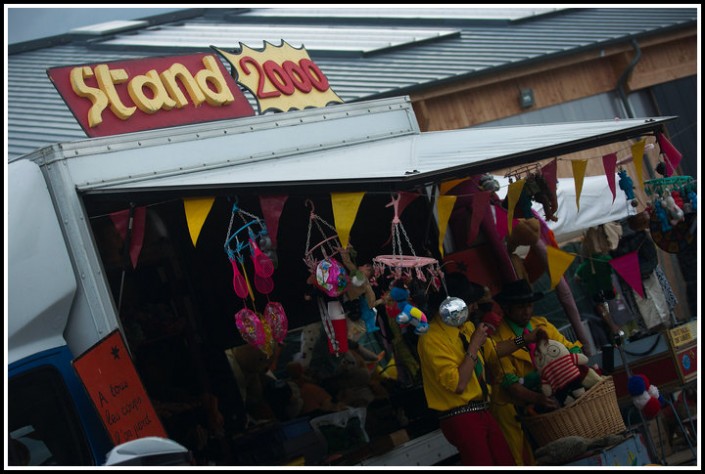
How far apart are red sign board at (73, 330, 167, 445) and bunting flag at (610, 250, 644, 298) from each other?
19.5 feet

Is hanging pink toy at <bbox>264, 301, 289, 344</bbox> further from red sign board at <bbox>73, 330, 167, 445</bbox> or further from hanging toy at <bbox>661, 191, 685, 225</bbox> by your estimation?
hanging toy at <bbox>661, 191, 685, 225</bbox>

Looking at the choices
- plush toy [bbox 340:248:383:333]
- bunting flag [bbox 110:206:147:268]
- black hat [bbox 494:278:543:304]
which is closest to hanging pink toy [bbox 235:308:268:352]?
plush toy [bbox 340:248:383:333]

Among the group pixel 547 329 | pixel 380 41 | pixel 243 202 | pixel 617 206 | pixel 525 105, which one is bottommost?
pixel 547 329

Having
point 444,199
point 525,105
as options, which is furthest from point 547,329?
point 525,105

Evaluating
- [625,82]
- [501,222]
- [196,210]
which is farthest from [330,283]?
[625,82]

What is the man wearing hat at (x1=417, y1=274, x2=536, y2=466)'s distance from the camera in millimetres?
7098

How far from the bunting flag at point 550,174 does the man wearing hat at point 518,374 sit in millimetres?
926

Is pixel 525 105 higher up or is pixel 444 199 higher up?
pixel 525 105

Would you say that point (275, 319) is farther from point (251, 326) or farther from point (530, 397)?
point (530, 397)

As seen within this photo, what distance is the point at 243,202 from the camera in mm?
7941

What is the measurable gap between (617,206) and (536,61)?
5172 millimetres

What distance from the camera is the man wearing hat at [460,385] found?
279 inches

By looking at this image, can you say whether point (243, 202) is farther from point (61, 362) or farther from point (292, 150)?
point (61, 362)

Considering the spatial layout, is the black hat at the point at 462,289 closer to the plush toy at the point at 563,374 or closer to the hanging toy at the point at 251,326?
the plush toy at the point at 563,374
